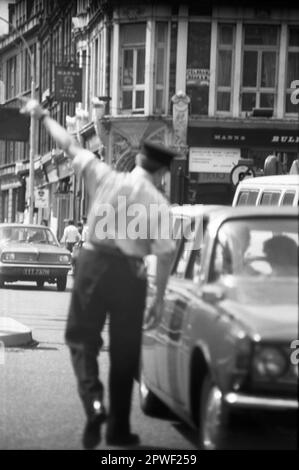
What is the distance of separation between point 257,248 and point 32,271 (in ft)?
60.5

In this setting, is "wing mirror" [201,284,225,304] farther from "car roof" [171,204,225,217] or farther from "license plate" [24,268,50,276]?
"license plate" [24,268,50,276]

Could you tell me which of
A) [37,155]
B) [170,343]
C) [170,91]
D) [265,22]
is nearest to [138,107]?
[170,91]

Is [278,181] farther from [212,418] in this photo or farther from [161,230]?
[212,418]

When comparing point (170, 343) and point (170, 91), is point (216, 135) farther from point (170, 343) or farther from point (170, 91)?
point (170, 343)

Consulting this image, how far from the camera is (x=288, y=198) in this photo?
18.8 meters

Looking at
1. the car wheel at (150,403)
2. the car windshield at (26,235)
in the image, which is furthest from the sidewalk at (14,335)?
the car windshield at (26,235)

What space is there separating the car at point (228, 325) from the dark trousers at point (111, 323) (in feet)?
1.01

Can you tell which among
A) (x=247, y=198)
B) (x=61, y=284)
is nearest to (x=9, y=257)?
(x=61, y=284)

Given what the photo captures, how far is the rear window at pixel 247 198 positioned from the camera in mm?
20645

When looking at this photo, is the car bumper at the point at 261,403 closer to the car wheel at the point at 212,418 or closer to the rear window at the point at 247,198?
the car wheel at the point at 212,418

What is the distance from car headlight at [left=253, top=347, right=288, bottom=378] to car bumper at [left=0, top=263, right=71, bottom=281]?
19464mm

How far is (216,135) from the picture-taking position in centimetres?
3897

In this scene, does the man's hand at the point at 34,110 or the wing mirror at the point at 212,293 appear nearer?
the wing mirror at the point at 212,293
